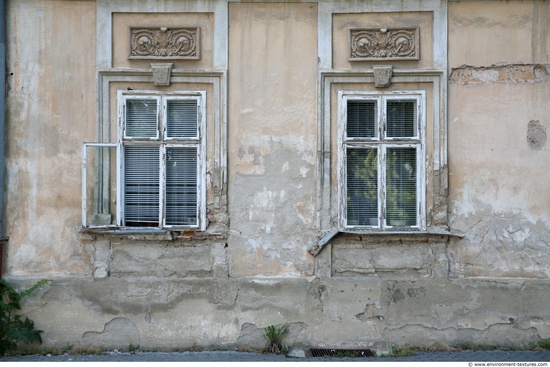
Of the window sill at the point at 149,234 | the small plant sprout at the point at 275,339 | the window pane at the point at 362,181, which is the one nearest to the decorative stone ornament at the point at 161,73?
the window sill at the point at 149,234

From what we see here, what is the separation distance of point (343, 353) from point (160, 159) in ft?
9.22

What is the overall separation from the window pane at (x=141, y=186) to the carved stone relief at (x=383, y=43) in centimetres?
242

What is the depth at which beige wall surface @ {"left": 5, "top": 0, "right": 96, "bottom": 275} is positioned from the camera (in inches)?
244

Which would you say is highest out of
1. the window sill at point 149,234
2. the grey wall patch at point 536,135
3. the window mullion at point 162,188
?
the grey wall patch at point 536,135

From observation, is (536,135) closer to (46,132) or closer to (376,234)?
(376,234)

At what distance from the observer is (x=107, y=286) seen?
6.13 m

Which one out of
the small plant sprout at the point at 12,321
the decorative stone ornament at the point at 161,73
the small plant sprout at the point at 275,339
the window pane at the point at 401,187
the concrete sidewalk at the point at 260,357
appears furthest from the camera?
the window pane at the point at 401,187

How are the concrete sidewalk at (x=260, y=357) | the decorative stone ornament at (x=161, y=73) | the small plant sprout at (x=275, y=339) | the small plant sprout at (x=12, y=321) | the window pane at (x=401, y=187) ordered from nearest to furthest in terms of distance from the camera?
the concrete sidewalk at (x=260, y=357) < the small plant sprout at (x=12, y=321) < the small plant sprout at (x=275, y=339) < the decorative stone ornament at (x=161, y=73) < the window pane at (x=401, y=187)

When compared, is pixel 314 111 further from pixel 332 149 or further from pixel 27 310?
pixel 27 310

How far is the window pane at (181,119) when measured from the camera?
6.28 m

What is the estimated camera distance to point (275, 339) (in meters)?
6.08

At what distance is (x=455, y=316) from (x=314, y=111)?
262 centimetres

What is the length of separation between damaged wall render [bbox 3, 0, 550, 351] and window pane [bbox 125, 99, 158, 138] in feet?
0.21

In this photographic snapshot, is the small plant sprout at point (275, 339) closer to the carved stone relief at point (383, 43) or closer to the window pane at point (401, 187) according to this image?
the window pane at point (401, 187)
